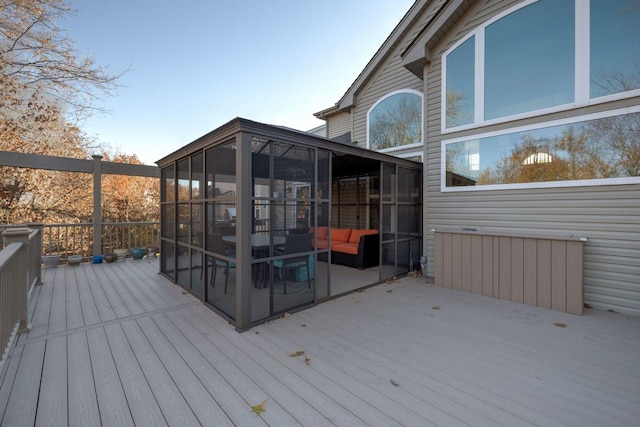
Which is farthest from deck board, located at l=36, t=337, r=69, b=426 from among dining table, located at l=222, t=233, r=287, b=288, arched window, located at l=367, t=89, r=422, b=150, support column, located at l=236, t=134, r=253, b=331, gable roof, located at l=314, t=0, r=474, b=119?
gable roof, located at l=314, t=0, r=474, b=119

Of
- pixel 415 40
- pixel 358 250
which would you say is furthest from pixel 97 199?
pixel 415 40

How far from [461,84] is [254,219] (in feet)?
14.9

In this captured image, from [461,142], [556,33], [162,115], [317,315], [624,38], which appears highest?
[162,115]

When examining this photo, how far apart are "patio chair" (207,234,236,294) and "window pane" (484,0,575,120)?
4.75 metres

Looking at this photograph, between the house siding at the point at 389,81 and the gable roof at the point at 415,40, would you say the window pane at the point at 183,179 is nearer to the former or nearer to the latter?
the house siding at the point at 389,81

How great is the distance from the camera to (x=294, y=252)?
3.51 meters

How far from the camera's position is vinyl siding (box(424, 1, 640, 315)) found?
3.53 meters

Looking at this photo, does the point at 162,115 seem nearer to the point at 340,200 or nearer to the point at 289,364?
the point at 340,200

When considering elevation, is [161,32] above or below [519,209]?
above

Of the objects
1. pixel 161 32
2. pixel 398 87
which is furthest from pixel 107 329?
pixel 161 32

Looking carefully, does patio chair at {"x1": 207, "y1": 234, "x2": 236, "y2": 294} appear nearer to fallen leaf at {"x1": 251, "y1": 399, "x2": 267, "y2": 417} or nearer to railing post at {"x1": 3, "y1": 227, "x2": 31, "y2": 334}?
fallen leaf at {"x1": 251, "y1": 399, "x2": 267, "y2": 417}

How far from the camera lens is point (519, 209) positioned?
4371 mm

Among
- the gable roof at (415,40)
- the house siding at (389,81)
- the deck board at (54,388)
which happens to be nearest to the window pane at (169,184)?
the deck board at (54,388)

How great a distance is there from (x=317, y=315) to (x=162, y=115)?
40.6ft
